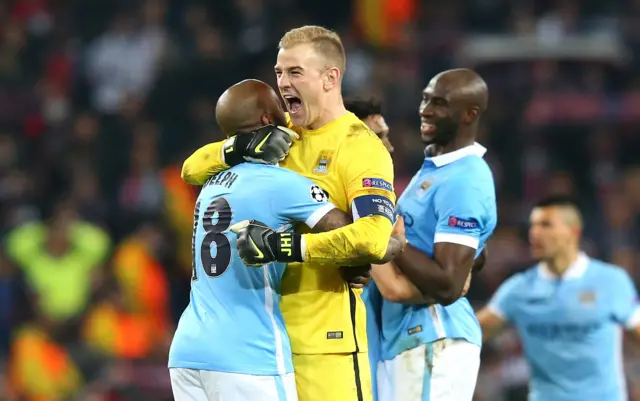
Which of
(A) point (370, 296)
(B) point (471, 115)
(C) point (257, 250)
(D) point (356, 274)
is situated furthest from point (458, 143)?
(C) point (257, 250)

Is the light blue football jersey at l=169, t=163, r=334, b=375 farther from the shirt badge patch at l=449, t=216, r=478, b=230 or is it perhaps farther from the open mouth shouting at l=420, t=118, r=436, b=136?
the open mouth shouting at l=420, t=118, r=436, b=136

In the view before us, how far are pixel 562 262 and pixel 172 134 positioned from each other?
599 centimetres

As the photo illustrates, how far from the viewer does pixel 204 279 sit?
15.1 feet

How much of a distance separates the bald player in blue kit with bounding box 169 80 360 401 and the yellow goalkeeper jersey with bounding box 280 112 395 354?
0.29 ft

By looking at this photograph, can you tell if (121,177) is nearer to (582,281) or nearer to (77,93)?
(77,93)

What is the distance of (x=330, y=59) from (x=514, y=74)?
867 centimetres

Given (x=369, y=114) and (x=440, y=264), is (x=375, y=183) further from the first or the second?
(x=369, y=114)

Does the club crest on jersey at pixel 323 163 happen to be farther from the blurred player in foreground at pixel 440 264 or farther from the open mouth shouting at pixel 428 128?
the open mouth shouting at pixel 428 128

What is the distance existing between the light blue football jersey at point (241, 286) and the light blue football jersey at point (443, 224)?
3.21 ft

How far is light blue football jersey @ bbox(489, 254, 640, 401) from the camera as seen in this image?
7.32 m

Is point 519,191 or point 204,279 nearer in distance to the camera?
point 204,279

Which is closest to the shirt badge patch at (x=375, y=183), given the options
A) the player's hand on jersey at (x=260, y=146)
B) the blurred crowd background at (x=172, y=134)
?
the player's hand on jersey at (x=260, y=146)

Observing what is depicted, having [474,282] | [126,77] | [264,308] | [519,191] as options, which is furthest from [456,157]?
[126,77]

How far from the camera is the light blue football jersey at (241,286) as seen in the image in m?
4.47
